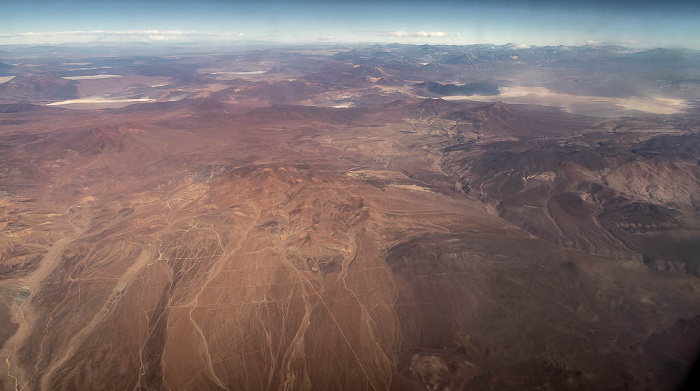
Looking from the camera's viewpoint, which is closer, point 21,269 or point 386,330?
point 386,330

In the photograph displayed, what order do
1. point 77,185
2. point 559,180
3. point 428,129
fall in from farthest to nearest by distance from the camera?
point 428,129 → point 77,185 → point 559,180

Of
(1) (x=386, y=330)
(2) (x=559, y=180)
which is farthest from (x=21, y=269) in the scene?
(2) (x=559, y=180)

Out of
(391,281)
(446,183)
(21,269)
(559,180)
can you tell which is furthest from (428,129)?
(21,269)

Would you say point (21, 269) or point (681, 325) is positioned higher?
point (681, 325)

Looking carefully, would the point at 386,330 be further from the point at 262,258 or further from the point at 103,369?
the point at 103,369

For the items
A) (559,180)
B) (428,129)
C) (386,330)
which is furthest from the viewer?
(428,129)

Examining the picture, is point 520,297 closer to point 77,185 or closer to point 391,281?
point 391,281
